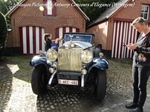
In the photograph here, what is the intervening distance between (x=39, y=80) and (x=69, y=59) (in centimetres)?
97

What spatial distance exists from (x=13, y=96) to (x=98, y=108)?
2233 mm

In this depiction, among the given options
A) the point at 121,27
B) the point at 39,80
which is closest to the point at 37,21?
the point at 121,27

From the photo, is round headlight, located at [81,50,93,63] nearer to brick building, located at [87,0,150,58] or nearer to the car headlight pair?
the car headlight pair

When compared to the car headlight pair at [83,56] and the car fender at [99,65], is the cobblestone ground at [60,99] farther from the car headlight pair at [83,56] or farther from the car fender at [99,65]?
the car headlight pair at [83,56]

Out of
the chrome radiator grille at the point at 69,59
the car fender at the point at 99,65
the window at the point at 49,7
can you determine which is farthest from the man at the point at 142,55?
the window at the point at 49,7

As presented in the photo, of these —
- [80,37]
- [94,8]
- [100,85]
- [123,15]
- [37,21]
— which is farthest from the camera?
[94,8]

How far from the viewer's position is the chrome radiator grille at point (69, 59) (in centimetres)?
374

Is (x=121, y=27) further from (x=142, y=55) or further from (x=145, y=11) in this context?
(x=142, y=55)

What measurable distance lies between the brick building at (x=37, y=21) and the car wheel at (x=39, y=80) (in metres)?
8.05

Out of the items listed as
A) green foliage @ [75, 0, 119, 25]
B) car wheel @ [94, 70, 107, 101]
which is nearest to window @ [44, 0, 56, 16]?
Result: green foliage @ [75, 0, 119, 25]

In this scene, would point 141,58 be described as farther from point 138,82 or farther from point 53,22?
point 53,22

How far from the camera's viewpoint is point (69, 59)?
12.4ft

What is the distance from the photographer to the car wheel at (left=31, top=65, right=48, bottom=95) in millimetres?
3833

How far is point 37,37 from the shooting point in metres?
11.8
